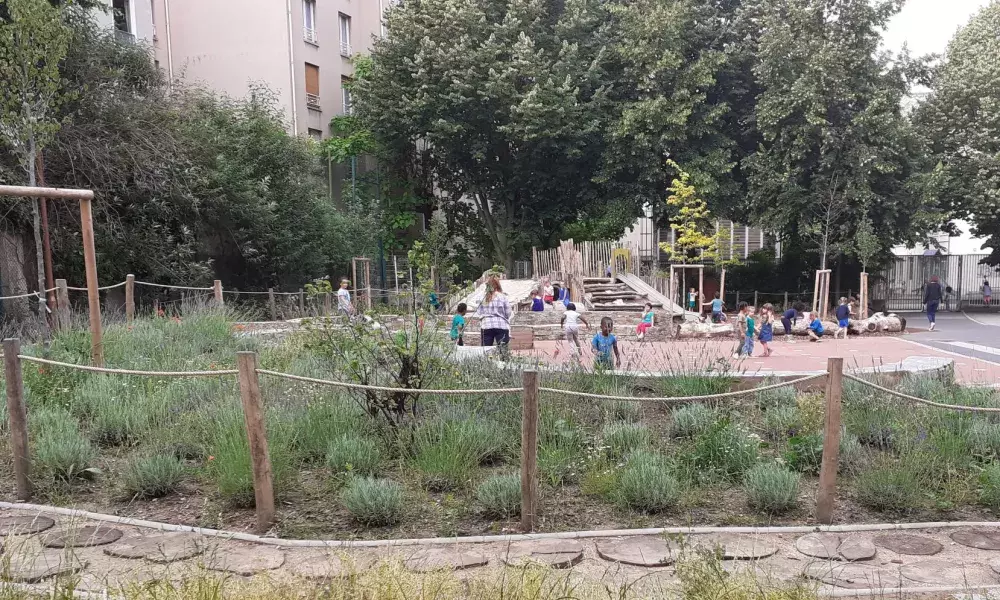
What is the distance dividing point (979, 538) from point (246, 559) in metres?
4.29

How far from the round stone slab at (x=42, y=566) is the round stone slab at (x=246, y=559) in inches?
25.0

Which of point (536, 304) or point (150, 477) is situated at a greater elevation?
point (536, 304)

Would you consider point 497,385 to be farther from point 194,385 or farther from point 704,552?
point 704,552

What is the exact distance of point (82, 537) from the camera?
160 inches

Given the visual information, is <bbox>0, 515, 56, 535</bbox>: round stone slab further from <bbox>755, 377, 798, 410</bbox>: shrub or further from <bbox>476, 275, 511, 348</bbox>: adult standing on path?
<bbox>476, 275, 511, 348</bbox>: adult standing on path

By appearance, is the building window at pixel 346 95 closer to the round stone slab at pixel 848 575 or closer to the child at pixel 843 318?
the child at pixel 843 318

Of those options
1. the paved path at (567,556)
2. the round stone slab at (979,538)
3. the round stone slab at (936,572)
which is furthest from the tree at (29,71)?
the round stone slab at (979,538)

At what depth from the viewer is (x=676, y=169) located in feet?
82.8

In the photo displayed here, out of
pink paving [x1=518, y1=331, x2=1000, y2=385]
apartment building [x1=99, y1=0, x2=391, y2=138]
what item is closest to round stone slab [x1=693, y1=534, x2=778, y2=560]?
pink paving [x1=518, y1=331, x2=1000, y2=385]

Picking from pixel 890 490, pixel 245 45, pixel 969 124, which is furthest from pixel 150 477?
pixel 969 124

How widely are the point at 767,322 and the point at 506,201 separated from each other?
17.4 meters

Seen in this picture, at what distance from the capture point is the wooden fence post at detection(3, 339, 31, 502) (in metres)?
4.77

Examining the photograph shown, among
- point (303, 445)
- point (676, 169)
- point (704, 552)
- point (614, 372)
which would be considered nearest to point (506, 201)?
point (676, 169)

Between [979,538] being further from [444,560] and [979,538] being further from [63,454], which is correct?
[63,454]
